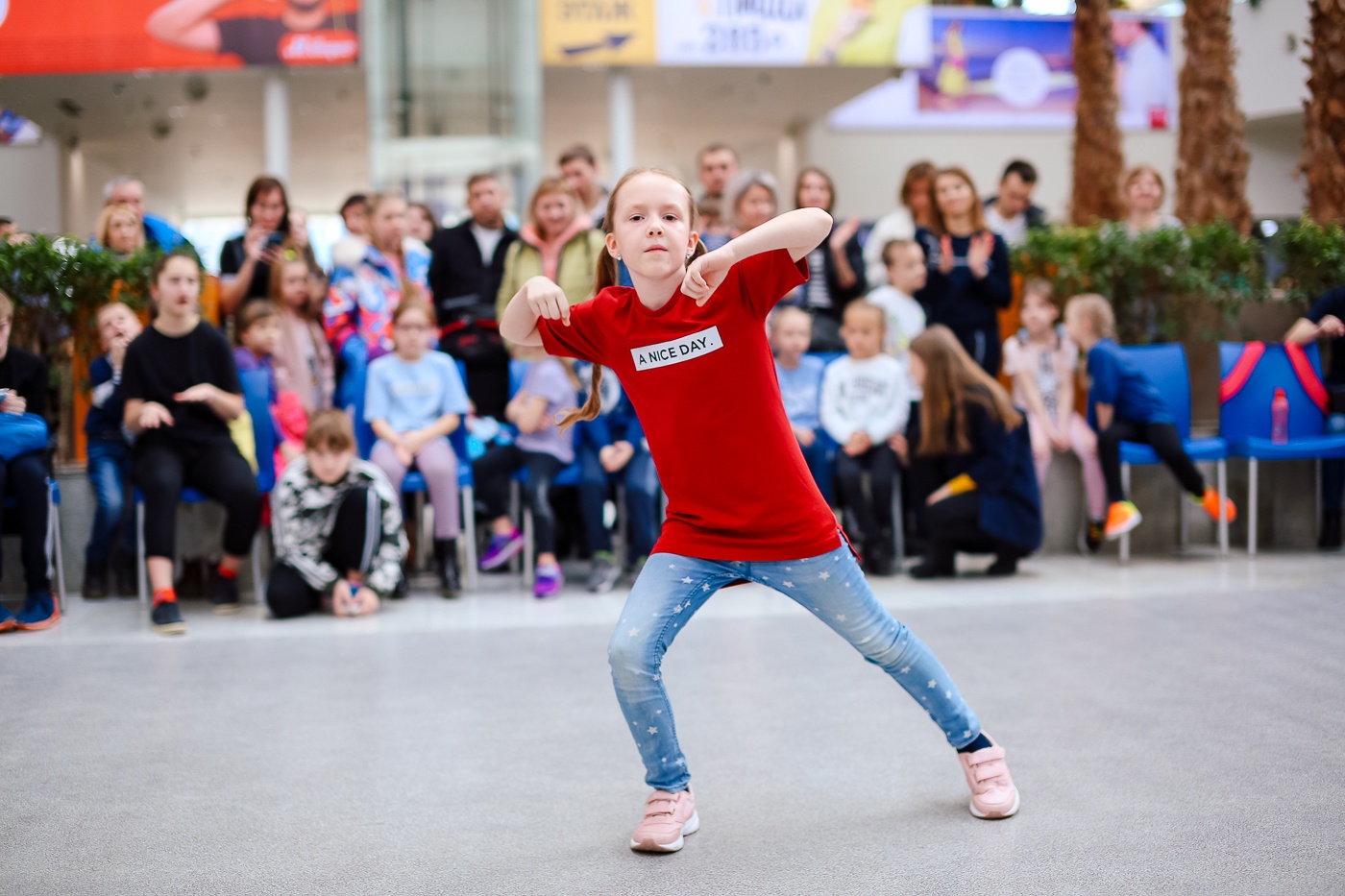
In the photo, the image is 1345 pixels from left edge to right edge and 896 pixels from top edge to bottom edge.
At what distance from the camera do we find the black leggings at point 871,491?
18.9ft

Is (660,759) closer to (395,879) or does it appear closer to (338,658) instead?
(395,879)

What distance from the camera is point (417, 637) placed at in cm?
458

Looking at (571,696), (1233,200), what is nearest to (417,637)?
(571,696)

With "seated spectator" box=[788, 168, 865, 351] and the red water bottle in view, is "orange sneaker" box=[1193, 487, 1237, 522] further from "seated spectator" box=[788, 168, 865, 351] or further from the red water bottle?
"seated spectator" box=[788, 168, 865, 351]

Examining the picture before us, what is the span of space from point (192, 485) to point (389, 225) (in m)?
1.81

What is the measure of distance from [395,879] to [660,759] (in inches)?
22.2

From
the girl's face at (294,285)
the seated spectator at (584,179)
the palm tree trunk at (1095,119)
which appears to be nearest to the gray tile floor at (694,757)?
the girl's face at (294,285)

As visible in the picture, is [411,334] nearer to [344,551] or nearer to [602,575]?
[344,551]

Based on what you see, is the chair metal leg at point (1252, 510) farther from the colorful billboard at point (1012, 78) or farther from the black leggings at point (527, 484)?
the colorful billboard at point (1012, 78)

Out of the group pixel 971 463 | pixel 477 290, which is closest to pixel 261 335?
pixel 477 290

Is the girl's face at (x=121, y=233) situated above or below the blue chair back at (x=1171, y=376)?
above

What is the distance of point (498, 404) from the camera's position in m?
6.18

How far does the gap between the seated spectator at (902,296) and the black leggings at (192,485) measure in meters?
3.20

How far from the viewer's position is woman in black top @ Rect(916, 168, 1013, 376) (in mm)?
6406
